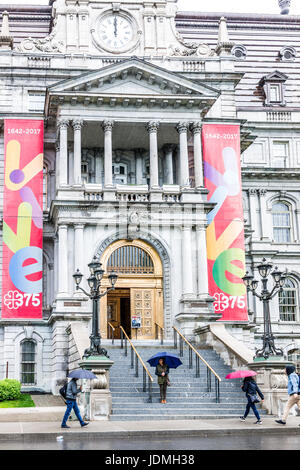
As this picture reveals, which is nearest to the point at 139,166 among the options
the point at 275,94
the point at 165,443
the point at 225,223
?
the point at 225,223

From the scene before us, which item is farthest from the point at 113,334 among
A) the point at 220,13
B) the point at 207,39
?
the point at 220,13

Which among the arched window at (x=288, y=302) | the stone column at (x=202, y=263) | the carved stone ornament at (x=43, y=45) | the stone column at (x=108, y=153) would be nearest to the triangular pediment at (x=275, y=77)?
the arched window at (x=288, y=302)

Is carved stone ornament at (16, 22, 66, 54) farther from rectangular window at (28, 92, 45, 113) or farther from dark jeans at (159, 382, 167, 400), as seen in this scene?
dark jeans at (159, 382, 167, 400)

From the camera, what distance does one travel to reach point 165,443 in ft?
57.3

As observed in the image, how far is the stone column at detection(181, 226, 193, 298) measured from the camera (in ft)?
120

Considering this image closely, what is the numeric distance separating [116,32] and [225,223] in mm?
13310

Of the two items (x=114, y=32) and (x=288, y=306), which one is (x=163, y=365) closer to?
(x=288, y=306)

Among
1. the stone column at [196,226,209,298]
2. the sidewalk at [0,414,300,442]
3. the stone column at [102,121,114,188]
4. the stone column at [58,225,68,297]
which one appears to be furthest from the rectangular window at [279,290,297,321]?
the sidewalk at [0,414,300,442]

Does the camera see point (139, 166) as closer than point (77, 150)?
No

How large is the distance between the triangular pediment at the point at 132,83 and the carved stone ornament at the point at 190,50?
5151mm

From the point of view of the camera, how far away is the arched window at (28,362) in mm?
37375

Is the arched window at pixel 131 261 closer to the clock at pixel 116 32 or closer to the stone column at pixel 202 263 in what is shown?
the stone column at pixel 202 263

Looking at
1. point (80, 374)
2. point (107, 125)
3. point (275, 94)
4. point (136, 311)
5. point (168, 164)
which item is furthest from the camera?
point (275, 94)

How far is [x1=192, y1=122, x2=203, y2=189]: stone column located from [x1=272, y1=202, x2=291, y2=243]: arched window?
11817 mm
